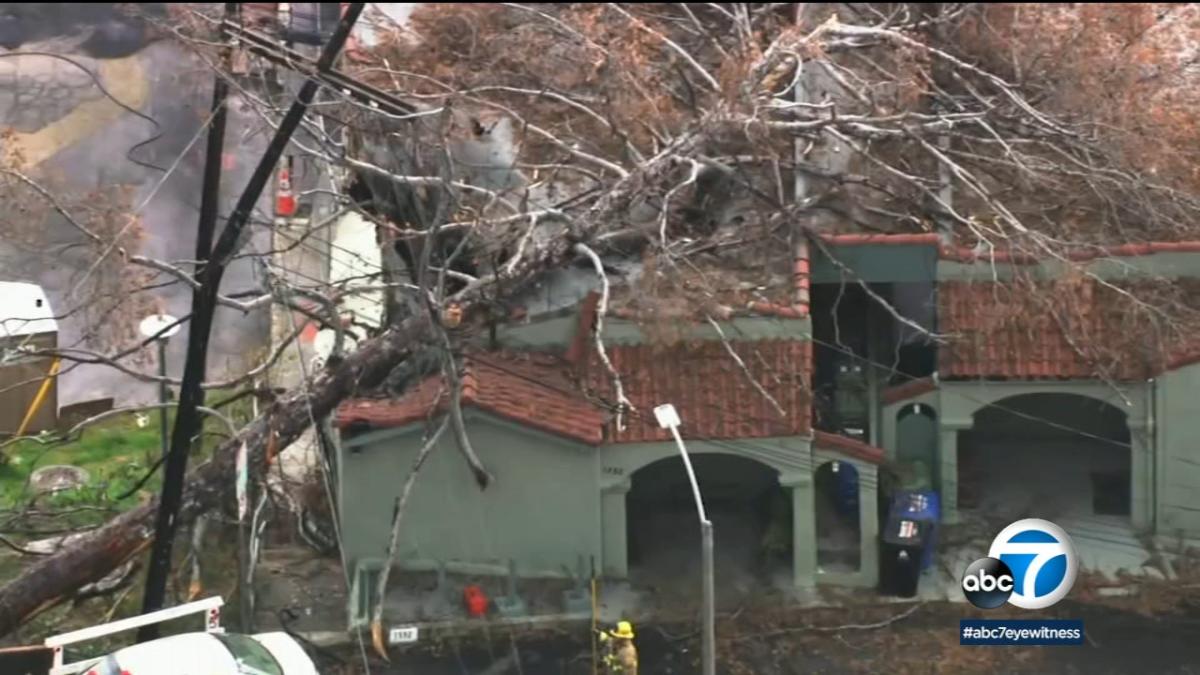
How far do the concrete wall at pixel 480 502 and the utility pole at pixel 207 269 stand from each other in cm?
267

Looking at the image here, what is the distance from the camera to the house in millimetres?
12180

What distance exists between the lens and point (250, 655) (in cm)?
886

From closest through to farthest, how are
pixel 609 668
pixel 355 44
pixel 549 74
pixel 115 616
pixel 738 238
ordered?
pixel 609 668 → pixel 115 616 → pixel 738 238 → pixel 549 74 → pixel 355 44

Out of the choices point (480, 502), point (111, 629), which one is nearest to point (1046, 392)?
point (480, 502)

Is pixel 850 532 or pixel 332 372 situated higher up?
pixel 332 372

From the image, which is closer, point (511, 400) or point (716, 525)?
point (511, 400)

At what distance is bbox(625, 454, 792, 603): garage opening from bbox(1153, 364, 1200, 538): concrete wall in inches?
143

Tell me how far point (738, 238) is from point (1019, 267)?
2.88 metres

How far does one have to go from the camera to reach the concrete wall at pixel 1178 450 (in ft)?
40.9

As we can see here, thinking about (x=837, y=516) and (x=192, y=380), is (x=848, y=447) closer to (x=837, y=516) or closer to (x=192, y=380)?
(x=837, y=516)

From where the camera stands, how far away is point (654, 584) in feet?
40.5

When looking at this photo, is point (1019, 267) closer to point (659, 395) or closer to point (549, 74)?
point (659, 395)

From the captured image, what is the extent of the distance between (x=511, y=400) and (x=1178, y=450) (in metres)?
6.42

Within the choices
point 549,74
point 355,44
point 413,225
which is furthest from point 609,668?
point 355,44
